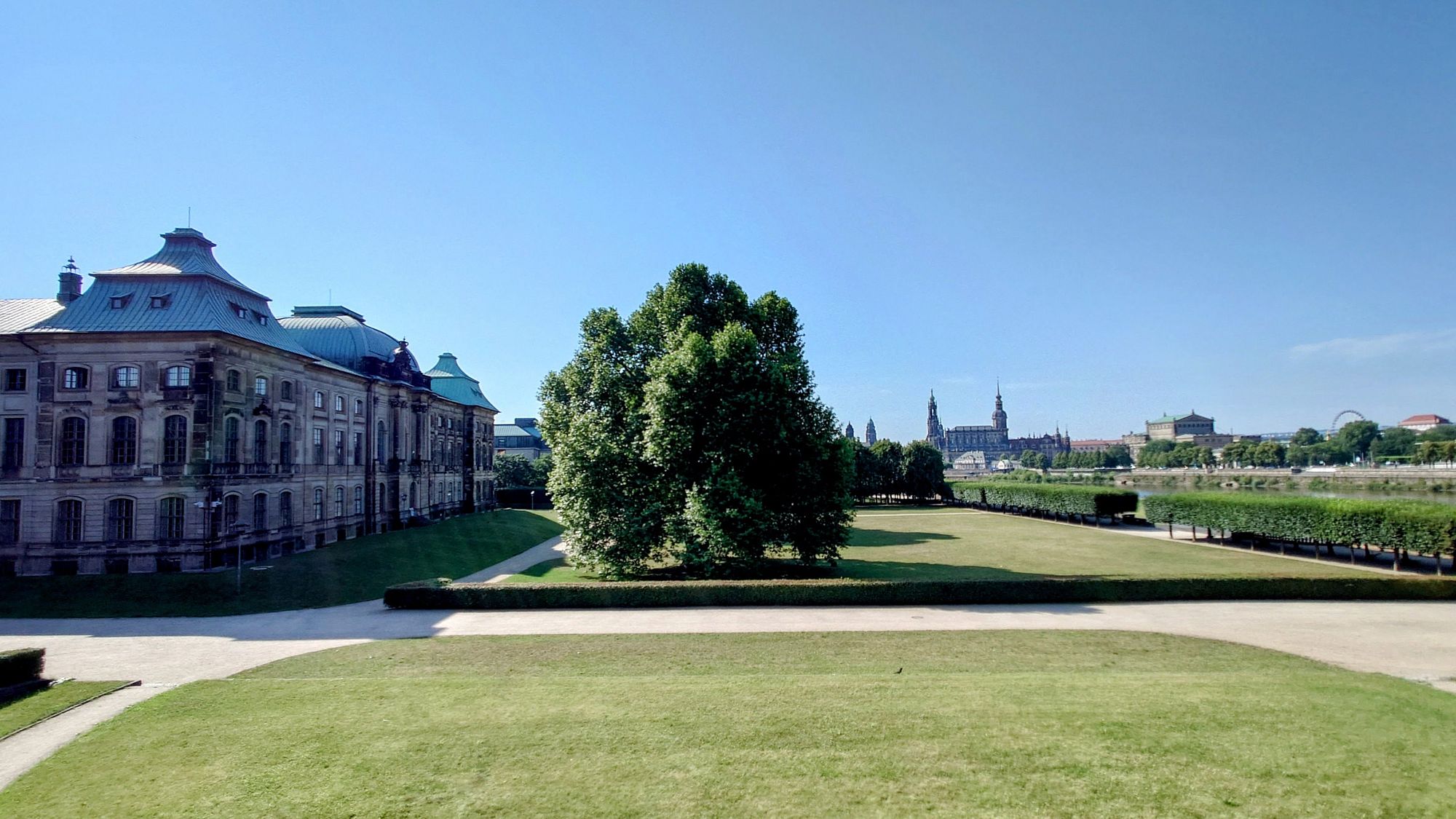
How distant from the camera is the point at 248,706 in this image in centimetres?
1600

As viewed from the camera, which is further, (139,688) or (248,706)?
(139,688)

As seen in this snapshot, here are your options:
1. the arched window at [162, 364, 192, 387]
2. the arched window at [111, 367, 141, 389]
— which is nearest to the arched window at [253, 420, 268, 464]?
the arched window at [162, 364, 192, 387]

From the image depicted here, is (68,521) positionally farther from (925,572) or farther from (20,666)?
(925,572)

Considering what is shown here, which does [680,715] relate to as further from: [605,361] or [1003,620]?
[605,361]

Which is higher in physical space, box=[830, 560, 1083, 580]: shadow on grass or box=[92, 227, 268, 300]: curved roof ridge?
box=[92, 227, 268, 300]: curved roof ridge

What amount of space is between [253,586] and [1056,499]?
2732 inches

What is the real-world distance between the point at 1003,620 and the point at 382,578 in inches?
1245

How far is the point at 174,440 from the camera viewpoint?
39.1 meters

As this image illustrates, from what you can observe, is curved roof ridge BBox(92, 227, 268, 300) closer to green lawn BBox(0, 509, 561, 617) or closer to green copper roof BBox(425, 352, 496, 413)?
green lawn BBox(0, 509, 561, 617)

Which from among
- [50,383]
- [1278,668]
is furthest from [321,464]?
[1278,668]

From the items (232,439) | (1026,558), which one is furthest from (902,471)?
(232,439)

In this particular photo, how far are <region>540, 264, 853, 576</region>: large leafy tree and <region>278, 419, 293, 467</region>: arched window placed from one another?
20.2 m

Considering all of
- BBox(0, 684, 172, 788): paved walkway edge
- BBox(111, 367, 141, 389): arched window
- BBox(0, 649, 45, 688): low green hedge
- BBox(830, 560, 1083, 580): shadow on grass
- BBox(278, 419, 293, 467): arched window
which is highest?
BBox(111, 367, 141, 389): arched window

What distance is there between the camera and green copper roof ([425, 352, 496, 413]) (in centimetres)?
8219
